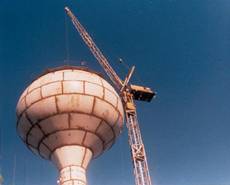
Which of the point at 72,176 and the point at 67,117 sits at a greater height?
the point at 67,117

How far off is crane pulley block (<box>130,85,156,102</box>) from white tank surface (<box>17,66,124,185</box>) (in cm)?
3234

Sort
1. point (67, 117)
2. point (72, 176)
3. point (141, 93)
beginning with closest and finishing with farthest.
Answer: point (72, 176), point (67, 117), point (141, 93)

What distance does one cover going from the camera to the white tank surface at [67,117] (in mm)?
16359

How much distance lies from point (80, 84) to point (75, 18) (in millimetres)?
39087

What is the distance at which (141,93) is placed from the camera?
49906 millimetres

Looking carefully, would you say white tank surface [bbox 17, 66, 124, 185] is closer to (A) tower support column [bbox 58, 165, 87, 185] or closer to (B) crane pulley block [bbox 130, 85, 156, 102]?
(A) tower support column [bbox 58, 165, 87, 185]

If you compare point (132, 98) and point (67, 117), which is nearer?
point (67, 117)

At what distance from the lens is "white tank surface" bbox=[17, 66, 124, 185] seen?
16.4 m

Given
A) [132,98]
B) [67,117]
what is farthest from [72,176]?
[132,98]

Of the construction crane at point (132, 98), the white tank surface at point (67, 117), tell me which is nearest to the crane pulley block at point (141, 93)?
the construction crane at point (132, 98)

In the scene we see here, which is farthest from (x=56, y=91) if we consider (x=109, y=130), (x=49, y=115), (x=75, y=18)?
(x=75, y=18)

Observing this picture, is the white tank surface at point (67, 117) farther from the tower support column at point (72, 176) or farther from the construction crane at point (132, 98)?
the construction crane at point (132, 98)

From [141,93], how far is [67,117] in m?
34.0

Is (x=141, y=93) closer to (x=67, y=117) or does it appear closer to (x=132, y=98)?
(x=132, y=98)
